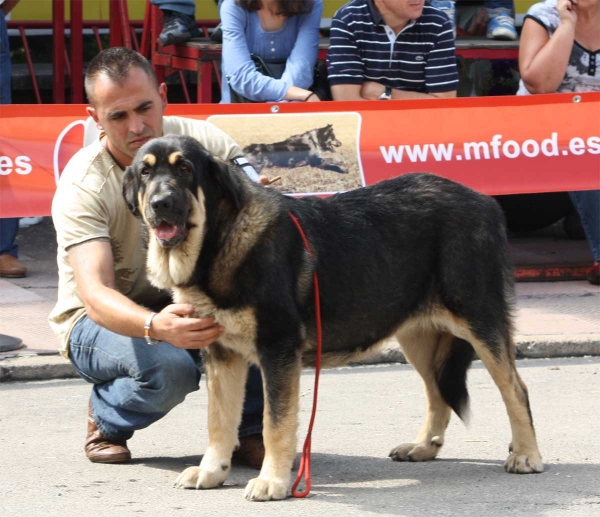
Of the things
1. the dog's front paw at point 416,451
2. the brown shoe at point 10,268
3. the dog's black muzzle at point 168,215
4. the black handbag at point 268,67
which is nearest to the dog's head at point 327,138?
the black handbag at point 268,67

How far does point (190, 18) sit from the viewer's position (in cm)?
997

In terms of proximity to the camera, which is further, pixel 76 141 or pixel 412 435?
pixel 76 141

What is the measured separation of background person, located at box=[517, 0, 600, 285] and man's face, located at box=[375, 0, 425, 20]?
3.06 feet

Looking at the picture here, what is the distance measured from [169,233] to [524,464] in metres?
1.84

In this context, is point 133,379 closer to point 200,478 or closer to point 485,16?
point 200,478

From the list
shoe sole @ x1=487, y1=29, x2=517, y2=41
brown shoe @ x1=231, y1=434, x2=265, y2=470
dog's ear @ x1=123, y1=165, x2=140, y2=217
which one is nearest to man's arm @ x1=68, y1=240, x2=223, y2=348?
dog's ear @ x1=123, y1=165, x2=140, y2=217

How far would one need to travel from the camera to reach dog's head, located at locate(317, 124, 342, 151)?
8.13m

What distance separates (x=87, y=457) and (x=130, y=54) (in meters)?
1.83

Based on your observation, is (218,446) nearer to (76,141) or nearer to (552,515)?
(552,515)

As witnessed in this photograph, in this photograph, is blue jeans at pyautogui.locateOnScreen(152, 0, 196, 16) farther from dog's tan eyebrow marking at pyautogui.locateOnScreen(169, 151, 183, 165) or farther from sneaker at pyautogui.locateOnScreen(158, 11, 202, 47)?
dog's tan eyebrow marking at pyautogui.locateOnScreen(169, 151, 183, 165)

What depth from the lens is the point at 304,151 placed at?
8.12m

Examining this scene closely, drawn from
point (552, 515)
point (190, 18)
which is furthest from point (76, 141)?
point (552, 515)

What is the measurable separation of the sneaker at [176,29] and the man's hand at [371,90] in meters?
2.02

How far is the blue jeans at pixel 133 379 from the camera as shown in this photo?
5.04 metres
